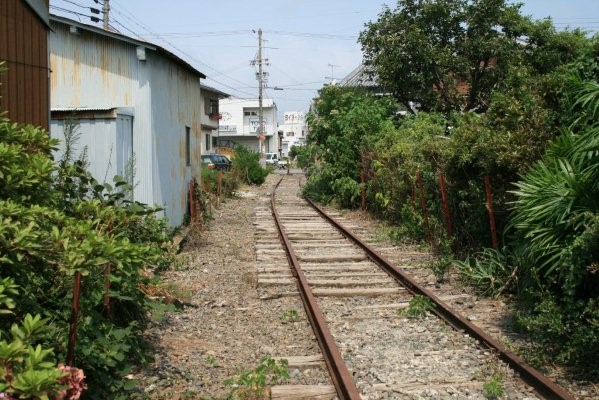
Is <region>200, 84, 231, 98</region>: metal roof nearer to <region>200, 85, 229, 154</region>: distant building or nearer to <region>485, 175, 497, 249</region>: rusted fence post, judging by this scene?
<region>200, 85, 229, 154</region>: distant building

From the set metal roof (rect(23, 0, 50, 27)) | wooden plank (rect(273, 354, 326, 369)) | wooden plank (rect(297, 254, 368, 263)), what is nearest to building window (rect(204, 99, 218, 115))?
wooden plank (rect(297, 254, 368, 263))

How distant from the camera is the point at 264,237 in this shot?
552 inches

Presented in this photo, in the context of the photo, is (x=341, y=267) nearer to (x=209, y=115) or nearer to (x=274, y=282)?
(x=274, y=282)

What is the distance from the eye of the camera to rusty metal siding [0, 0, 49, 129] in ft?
21.4

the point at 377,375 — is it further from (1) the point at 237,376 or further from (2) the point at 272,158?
(2) the point at 272,158

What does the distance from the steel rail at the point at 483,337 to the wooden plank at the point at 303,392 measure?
1591 mm

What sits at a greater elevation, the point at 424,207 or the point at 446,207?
the point at 446,207

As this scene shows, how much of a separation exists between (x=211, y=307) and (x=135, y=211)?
7.12 ft

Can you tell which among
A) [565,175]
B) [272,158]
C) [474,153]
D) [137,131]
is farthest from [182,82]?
[272,158]

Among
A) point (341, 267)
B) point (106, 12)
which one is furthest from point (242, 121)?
point (341, 267)

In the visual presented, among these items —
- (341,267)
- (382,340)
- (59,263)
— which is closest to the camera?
(59,263)

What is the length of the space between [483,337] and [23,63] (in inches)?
221

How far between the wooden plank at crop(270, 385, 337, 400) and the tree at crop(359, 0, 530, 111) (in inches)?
757

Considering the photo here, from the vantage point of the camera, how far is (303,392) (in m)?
5.02
